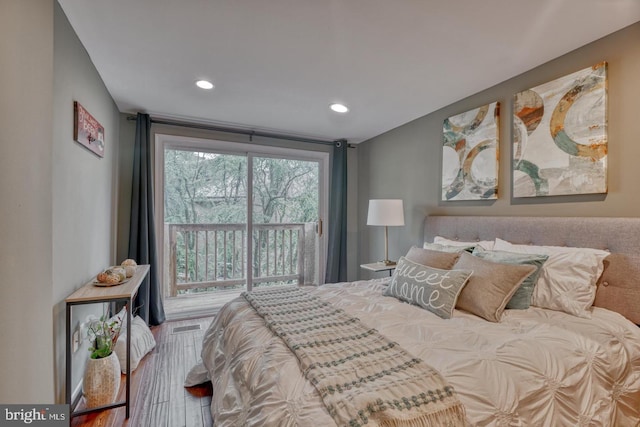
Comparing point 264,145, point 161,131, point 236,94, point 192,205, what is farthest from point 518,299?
point 161,131

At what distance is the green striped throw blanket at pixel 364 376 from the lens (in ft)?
3.01

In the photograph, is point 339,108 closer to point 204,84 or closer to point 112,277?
point 204,84

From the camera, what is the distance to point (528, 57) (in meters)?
2.08

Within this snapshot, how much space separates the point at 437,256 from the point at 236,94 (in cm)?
226

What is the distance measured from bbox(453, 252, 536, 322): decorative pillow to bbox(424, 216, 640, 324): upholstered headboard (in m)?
0.45

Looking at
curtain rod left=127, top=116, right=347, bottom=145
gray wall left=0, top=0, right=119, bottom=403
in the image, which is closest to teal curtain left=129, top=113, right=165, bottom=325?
curtain rod left=127, top=116, right=347, bottom=145

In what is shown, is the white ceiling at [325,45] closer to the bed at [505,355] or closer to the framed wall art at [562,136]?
the framed wall art at [562,136]

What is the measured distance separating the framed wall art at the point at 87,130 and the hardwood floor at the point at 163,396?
1774 mm

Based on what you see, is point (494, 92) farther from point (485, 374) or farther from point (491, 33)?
point (485, 374)

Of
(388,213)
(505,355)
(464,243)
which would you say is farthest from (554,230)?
(388,213)

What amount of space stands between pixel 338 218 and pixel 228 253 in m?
1.64

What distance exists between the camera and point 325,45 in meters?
1.95

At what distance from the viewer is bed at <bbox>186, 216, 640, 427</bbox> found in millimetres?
1075

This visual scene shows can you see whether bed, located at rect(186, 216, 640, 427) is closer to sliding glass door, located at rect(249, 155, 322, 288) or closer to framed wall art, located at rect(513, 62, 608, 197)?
framed wall art, located at rect(513, 62, 608, 197)
